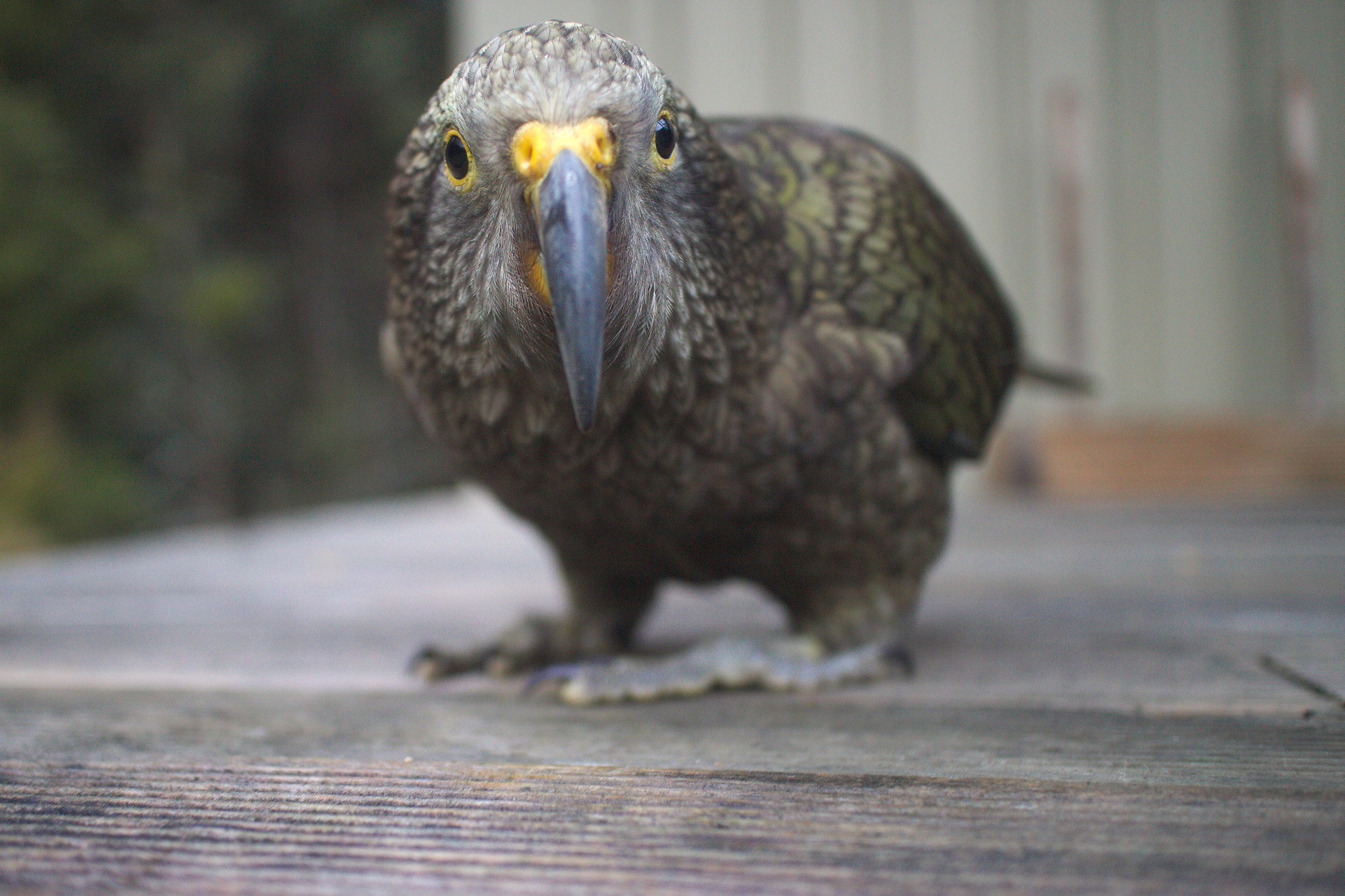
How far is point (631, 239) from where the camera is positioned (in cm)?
119

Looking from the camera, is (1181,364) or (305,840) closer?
(305,840)

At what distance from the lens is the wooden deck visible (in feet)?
2.82

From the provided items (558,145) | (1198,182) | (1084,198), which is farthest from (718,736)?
(1198,182)

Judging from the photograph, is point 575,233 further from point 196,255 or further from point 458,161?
point 196,255

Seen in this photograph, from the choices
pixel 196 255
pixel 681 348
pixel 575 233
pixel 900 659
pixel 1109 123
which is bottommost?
pixel 900 659

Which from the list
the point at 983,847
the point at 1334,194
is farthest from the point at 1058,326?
the point at 983,847

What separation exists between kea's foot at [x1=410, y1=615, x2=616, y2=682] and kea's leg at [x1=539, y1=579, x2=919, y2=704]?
21 centimetres

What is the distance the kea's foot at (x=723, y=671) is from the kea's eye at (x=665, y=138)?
0.78 meters

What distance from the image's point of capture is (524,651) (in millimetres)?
1755

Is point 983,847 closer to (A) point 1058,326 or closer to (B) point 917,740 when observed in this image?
(B) point 917,740

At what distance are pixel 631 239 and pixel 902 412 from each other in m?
0.60

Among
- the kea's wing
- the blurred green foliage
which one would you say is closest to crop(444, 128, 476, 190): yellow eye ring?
the kea's wing

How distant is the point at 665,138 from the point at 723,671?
2.69ft

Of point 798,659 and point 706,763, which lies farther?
point 798,659
